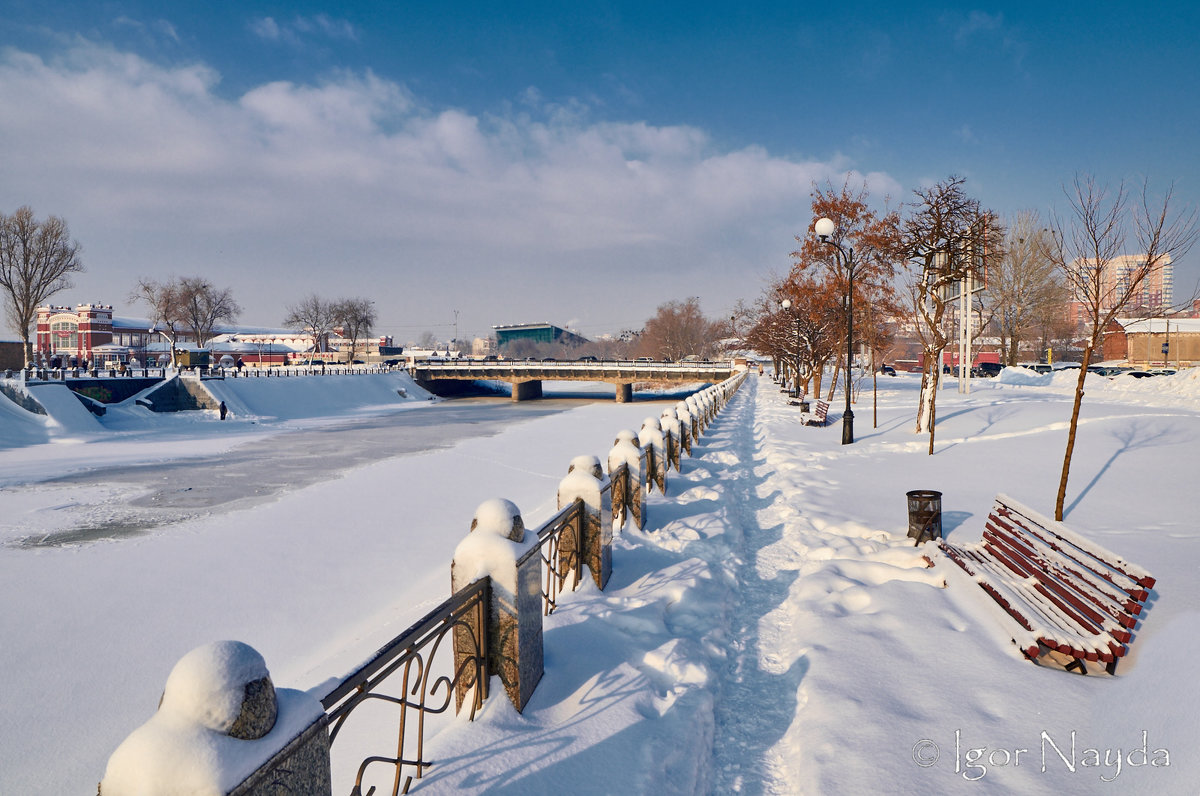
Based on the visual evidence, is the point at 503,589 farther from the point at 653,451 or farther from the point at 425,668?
the point at 653,451

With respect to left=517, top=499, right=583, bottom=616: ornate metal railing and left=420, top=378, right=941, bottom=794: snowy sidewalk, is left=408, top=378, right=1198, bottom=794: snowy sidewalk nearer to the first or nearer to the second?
left=420, top=378, right=941, bottom=794: snowy sidewalk

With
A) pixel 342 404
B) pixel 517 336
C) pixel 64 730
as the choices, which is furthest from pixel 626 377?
→ pixel 517 336

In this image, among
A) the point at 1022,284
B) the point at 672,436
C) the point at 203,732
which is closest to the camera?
the point at 203,732

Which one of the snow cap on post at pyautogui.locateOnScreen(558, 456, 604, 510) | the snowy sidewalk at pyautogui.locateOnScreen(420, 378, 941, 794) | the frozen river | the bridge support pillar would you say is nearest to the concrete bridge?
the bridge support pillar

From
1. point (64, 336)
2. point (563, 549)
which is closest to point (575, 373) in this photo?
point (563, 549)

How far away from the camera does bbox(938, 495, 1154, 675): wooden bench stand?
4453mm

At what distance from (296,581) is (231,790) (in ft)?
29.6

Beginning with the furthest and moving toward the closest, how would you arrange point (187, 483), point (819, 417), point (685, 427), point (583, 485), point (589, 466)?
point (819, 417)
point (187, 483)
point (685, 427)
point (589, 466)
point (583, 485)

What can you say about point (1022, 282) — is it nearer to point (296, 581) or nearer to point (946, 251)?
point (946, 251)

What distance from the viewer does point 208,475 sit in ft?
67.6

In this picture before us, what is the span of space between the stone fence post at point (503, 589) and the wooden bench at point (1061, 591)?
362 centimetres

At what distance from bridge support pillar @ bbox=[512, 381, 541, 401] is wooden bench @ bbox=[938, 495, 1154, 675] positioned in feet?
209

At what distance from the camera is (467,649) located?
13.7 feet

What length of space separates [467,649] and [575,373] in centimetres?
6311
